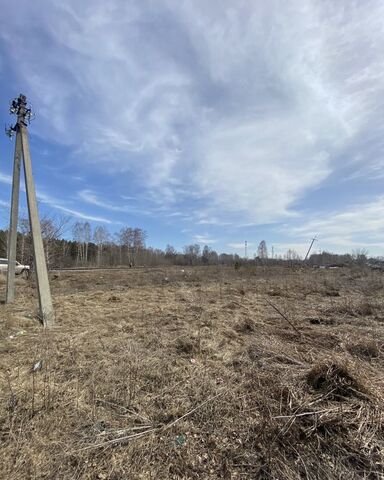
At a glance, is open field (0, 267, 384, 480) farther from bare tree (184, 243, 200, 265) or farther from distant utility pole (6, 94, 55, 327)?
bare tree (184, 243, 200, 265)

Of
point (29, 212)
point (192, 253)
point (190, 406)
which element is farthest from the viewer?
point (192, 253)

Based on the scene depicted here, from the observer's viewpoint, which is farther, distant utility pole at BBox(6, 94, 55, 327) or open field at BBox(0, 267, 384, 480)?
distant utility pole at BBox(6, 94, 55, 327)

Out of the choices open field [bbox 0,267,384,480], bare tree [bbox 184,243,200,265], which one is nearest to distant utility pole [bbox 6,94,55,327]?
open field [bbox 0,267,384,480]

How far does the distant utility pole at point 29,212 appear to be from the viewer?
24.2 ft

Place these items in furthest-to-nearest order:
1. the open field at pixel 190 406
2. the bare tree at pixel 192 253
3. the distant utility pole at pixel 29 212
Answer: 1. the bare tree at pixel 192 253
2. the distant utility pole at pixel 29 212
3. the open field at pixel 190 406

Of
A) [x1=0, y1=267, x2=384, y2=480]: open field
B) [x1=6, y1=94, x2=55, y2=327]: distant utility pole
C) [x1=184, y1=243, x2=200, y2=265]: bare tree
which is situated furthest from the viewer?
[x1=184, y1=243, x2=200, y2=265]: bare tree

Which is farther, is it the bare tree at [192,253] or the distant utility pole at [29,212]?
the bare tree at [192,253]

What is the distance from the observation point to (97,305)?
9609 millimetres

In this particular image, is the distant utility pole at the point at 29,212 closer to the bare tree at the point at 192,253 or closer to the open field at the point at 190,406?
the open field at the point at 190,406

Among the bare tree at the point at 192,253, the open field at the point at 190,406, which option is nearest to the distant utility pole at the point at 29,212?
the open field at the point at 190,406

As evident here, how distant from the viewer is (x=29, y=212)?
24.8ft

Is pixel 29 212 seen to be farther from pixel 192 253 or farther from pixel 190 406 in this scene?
pixel 192 253

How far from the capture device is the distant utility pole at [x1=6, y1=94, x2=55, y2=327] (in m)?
7.39

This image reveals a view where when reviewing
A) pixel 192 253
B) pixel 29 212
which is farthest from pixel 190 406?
pixel 192 253
